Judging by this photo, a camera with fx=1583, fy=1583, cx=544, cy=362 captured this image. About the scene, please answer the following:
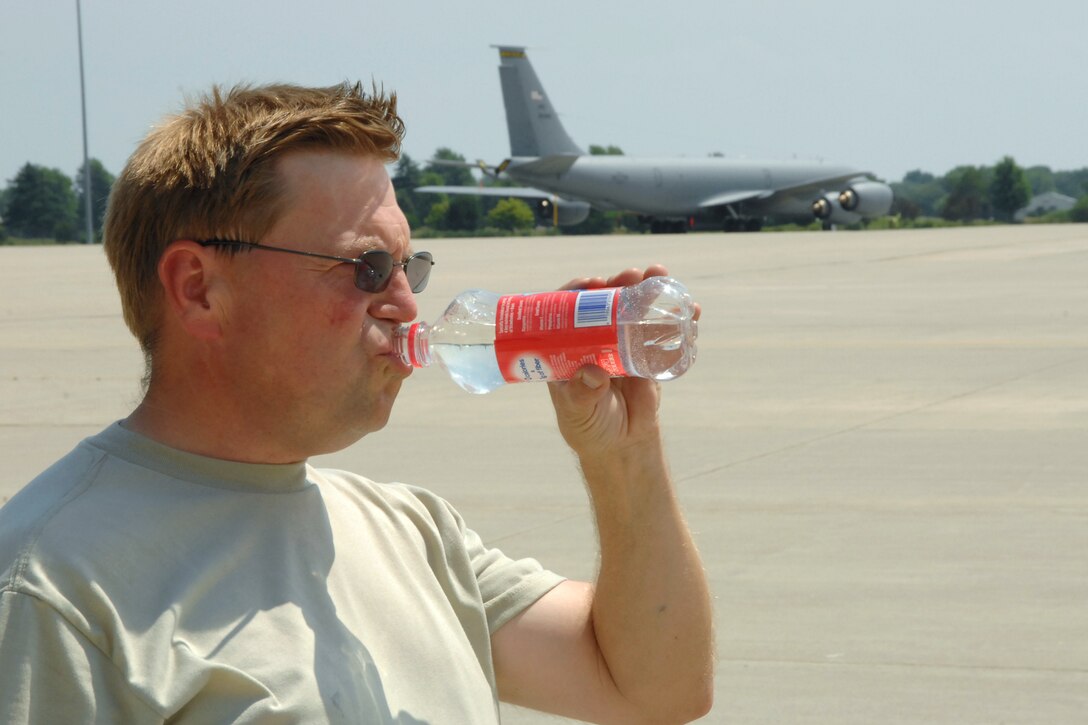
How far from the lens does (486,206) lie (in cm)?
11375

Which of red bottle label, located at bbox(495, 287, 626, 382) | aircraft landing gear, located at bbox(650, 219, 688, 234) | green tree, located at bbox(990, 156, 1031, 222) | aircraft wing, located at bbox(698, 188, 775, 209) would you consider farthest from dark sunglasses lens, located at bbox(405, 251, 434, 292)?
green tree, located at bbox(990, 156, 1031, 222)

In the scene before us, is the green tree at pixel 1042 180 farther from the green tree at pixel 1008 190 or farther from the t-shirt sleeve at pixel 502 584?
the t-shirt sleeve at pixel 502 584

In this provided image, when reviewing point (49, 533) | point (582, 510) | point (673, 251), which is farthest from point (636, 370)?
point (673, 251)

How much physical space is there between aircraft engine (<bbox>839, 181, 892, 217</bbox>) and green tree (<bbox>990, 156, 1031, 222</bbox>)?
52946mm

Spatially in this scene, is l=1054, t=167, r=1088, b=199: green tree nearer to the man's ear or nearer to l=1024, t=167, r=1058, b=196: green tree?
l=1024, t=167, r=1058, b=196: green tree

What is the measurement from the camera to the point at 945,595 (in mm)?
5184

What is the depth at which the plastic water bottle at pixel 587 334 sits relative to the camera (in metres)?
2.17

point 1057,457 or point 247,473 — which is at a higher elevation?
point 247,473

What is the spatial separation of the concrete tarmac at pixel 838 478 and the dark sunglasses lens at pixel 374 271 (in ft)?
7.40

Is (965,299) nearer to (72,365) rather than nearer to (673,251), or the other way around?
(72,365)

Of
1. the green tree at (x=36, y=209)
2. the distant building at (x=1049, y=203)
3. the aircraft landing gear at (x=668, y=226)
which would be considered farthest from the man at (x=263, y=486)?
the distant building at (x=1049, y=203)

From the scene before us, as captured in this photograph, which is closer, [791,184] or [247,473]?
[247,473]

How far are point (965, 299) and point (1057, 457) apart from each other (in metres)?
10.8

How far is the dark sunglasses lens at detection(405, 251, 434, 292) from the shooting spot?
220cm
